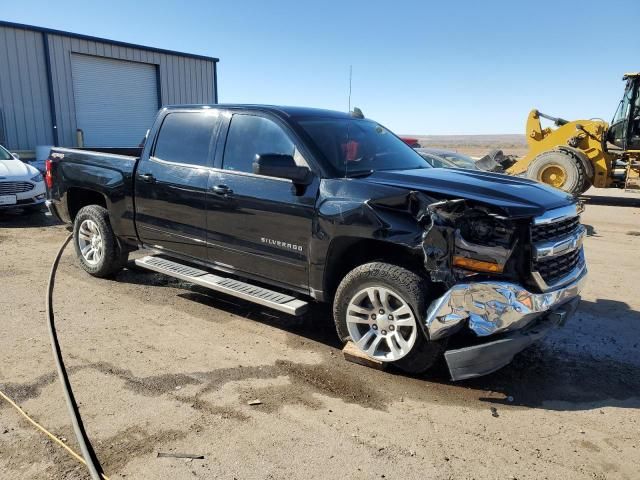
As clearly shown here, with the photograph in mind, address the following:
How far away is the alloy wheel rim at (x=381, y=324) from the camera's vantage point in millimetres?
3617

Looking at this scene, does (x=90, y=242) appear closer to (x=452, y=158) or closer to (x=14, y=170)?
(x=14, y=170)

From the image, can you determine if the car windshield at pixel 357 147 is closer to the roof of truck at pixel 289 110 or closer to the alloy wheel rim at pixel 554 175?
the roof of truck at pixel 289 110

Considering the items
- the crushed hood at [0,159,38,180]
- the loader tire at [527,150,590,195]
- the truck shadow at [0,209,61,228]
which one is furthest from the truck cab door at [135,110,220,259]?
the loader tire at [527,150,590,195]

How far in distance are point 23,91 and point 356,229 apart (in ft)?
55.8

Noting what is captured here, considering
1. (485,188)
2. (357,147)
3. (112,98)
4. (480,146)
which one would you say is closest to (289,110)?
(357,147)

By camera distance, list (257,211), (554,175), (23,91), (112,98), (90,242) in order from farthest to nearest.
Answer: (112,98) < (23,91) < (554,175) < (90,242) < (257,211)

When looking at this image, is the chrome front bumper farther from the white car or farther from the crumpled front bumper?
the white car

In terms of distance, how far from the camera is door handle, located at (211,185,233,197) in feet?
14.9

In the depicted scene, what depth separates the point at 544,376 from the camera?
3.87 m

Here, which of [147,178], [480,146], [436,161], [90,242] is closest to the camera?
[147,178]

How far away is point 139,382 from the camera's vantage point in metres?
3.64

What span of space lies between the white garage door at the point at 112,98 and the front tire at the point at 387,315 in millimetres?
17339

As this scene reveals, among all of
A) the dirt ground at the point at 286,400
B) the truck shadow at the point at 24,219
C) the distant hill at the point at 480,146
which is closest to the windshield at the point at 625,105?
the dirt ground at the point at 286,400

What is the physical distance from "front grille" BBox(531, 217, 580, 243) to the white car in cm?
1008
